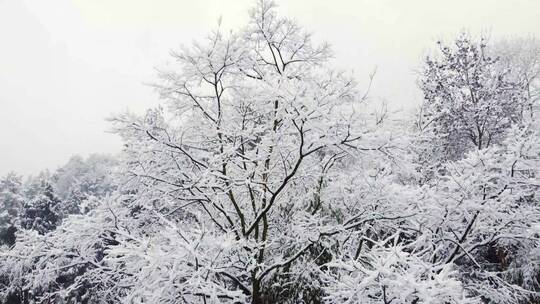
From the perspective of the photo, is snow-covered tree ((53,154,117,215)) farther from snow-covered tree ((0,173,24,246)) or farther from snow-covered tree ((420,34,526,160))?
snow-covered tree ((420,34,526,160))

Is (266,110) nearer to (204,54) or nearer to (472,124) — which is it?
(204,54)

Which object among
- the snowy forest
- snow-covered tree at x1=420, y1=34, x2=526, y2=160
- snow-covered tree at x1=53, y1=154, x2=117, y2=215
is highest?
snow-covered tree at x1=53, y1=154, x2=117, y2=215

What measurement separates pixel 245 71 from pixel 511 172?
188 inches

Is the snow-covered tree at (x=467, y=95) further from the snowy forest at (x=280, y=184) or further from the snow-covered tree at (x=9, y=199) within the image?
the snow-covered tree at (x=9, y=199)

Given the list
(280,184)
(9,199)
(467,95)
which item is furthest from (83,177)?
(280,184)

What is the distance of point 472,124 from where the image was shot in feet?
49.5

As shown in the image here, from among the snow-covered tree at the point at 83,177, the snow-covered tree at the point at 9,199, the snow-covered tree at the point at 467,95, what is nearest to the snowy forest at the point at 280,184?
the snow-covered tree at the point at 467,95

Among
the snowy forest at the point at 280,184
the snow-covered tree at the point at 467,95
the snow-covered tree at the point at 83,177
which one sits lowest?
the snowy forest at the point at 280,184

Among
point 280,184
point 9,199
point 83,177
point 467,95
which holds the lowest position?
point 280,184

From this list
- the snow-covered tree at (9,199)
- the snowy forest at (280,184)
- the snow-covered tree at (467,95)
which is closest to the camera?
the snowy forest at (280,184)

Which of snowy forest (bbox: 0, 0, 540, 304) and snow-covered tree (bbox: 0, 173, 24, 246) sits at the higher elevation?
snow-covered tree (bbox: 0, 173, 24, 246)

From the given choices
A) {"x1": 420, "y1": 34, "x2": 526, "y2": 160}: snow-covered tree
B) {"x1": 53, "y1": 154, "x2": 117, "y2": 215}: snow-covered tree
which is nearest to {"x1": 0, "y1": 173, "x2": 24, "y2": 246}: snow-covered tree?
{"x1": 53, "y1": 154, "x2": 117, "y2": 215}: snow-covered tree

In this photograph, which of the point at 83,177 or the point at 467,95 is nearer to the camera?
the point at 467,95

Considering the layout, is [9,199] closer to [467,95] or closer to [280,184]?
[467,95]
